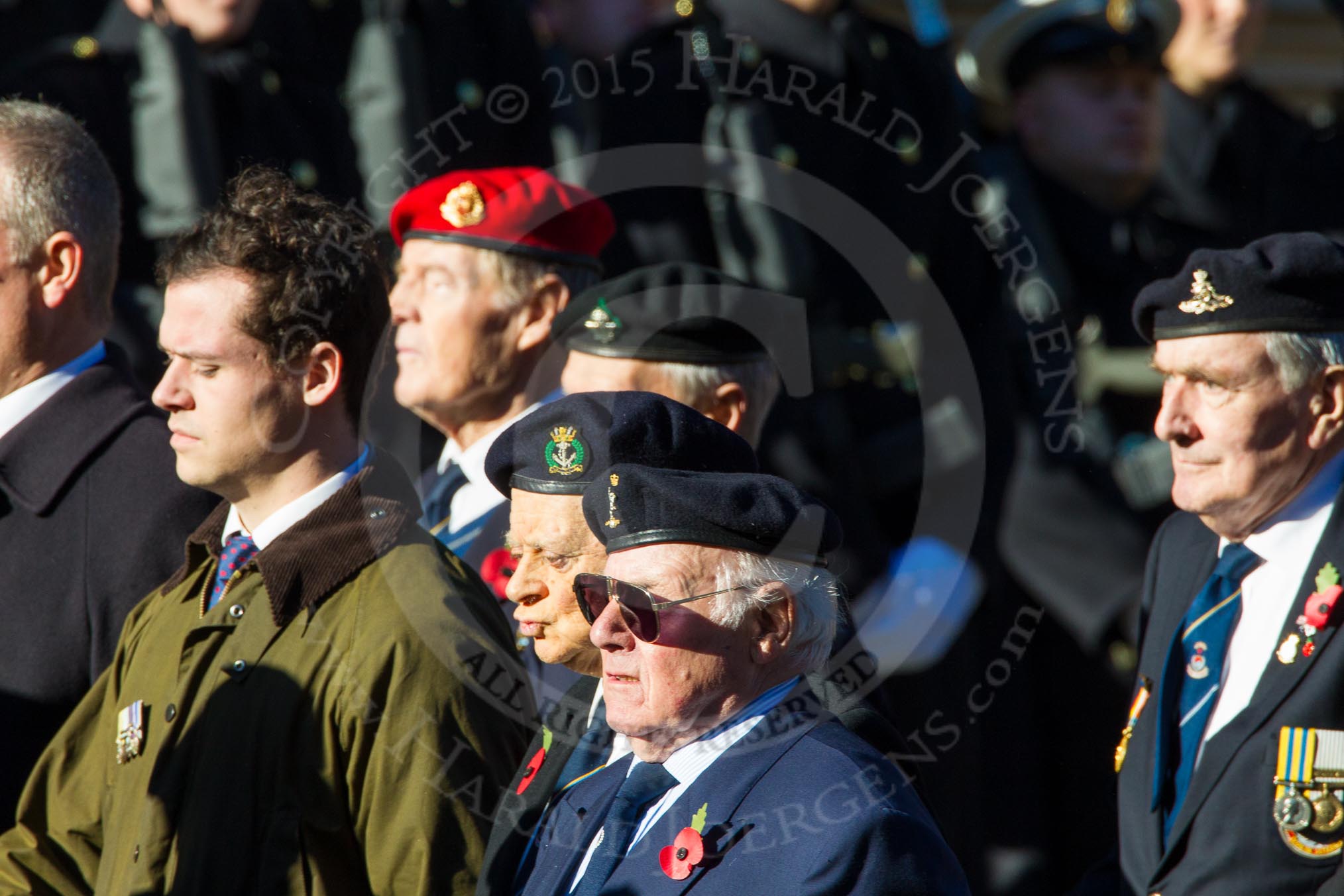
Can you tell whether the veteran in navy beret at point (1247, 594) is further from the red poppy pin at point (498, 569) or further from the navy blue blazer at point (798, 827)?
the red poppy pin at point (498, 569)

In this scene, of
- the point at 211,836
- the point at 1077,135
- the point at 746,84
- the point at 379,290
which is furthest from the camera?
the point at 1077,135

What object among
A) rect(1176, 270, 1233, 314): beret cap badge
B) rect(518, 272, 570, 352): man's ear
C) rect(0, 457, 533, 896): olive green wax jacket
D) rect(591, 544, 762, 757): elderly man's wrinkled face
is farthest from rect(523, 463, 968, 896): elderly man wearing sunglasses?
rect(518, 272, 570, 352): man's ear

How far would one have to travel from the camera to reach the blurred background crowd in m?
5.00

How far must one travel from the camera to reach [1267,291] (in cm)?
338

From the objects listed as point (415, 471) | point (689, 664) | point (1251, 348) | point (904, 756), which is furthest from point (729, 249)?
point (689, 664)

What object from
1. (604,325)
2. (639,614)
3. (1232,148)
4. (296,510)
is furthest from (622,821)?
(1232,148)

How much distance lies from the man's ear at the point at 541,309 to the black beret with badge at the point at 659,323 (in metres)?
0.03

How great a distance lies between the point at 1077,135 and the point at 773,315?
1693 mm

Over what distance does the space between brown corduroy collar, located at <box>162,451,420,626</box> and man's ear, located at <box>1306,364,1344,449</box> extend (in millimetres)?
1672

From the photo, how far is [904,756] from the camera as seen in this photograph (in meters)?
2.89

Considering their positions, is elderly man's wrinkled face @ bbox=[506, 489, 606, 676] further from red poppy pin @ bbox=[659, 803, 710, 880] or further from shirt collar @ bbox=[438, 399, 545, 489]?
shirt collar @ bbox=[438, 399, 545, 489]

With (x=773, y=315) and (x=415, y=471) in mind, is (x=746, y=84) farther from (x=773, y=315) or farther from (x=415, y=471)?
(x=415, y=471)

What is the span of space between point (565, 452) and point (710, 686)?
0.67 meters

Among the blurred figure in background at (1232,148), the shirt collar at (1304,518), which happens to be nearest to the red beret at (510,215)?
the shirt collar at (1304,518)
